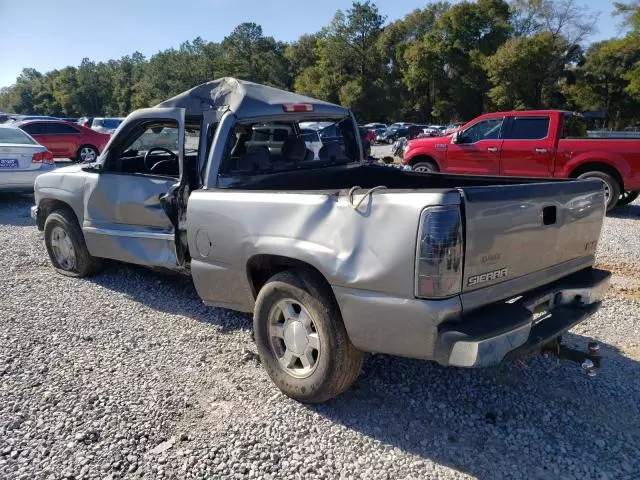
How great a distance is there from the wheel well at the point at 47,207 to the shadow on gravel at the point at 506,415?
12.6 ft

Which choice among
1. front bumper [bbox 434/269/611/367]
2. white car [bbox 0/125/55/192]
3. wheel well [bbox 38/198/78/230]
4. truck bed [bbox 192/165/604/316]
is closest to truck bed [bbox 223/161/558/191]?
truck bed [bbox 192/165/604/316]

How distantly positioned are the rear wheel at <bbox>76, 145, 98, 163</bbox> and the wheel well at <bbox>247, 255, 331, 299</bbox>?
16375 mm

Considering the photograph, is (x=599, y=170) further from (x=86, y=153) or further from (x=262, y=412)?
(x=86, y=153)

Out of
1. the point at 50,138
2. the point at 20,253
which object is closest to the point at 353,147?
the point at 20,253

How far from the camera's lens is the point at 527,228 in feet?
9.41

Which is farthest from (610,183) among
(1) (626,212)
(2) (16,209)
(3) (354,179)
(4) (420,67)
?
(4) (420,67)

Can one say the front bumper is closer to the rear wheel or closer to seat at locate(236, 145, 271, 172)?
seat at locate(236, 145, 271, 172)

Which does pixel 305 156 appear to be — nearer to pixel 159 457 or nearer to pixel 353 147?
pixel 353 147

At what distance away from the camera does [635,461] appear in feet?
9.06

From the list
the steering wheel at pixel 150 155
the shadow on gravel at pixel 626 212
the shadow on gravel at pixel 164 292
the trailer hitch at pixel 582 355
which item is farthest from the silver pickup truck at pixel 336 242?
the shadow on gravel at pixel 626 212

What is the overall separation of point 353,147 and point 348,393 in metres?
2.58

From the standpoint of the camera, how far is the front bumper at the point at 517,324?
2.52m

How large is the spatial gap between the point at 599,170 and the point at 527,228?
319 inches

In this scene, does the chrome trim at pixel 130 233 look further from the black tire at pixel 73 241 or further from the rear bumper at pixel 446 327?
the rear bumper at pixel 446 327
